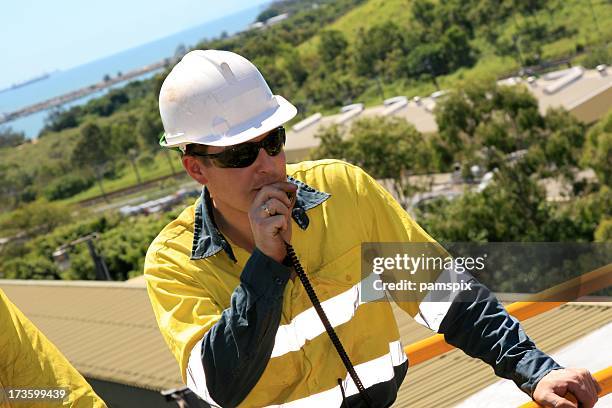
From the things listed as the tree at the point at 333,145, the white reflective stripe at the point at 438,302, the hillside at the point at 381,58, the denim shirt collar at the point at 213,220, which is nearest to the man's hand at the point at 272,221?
the denim shirt collar at the point at 213,220

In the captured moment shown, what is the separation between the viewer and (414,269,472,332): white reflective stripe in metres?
2.55

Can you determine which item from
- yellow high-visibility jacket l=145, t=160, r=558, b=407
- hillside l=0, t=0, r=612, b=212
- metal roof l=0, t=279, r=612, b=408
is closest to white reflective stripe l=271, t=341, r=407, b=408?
yellow high-visibility jacket l=145, t=160, r=558, b=407

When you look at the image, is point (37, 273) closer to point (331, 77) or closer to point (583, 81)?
point (583, 81)

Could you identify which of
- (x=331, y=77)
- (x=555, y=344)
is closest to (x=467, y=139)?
(x=555, y=344)

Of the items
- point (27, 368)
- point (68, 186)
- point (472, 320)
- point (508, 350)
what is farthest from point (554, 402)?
point (68, 186)

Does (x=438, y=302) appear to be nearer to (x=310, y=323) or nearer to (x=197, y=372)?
(x=310, y=323)

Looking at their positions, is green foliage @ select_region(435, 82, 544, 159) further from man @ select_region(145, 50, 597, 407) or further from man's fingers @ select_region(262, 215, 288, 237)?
man's fingers @ select_region(262, 215, 288, 237)

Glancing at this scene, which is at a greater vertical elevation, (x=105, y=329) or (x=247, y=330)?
(x=247, y=330)

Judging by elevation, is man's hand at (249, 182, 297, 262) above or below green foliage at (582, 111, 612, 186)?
above

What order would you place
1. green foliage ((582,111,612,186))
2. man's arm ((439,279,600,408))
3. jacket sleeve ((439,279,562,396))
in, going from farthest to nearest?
green foliage ((582,111,612,186)) → jacket sleeve ((439,279,562,396)) → man's arm ((439,279,600,408))

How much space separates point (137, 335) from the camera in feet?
27.4

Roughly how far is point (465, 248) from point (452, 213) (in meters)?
28.2

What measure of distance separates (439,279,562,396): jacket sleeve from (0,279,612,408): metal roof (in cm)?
148

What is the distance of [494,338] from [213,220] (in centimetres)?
84
